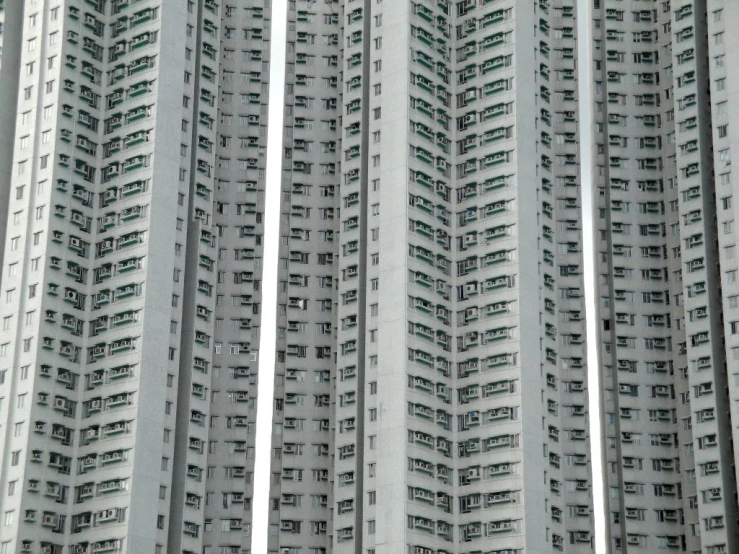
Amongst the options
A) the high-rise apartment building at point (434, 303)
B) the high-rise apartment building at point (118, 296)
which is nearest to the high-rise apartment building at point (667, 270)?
the high-rise apartment building at point (434, 303)

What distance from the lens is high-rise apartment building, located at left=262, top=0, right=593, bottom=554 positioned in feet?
324

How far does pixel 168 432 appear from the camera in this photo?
326 ft

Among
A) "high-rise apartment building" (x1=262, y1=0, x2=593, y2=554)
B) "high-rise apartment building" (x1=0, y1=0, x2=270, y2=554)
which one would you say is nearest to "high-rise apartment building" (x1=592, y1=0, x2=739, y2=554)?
"high-rise apartment building" (x1=262, y1=0, x2=593, y2=554)

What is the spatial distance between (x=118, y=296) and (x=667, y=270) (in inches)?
1695

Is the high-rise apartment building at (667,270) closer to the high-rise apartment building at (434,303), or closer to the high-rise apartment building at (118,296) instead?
the high-rise apartment building at (434,303)

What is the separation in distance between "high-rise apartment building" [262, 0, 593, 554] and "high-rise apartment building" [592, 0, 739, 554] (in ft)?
12.1

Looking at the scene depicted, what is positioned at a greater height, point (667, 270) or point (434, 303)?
point (667, 270)

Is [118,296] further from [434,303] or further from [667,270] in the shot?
[667,270]

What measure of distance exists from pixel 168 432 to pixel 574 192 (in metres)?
39.8

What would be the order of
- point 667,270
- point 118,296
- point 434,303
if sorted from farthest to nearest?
Result: point 667,270
point 434,303
point 118,296

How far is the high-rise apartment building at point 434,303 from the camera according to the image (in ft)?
324

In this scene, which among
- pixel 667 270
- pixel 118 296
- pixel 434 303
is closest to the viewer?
pixel 118 296

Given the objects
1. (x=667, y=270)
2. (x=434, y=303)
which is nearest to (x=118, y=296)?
(x=434, y=303)

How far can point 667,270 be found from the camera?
119 m
